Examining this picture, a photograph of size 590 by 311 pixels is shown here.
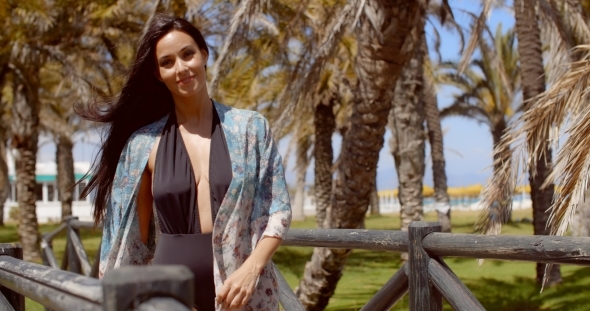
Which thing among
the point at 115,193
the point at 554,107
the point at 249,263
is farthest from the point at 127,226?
the point at 554,107

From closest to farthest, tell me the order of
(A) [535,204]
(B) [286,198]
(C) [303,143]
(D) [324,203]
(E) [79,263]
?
(B) [286,198]
(E) [79,263]
(A) [535,204]
(D) [324,203]
(C) [303,143]

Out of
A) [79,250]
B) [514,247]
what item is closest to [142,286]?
[514,247]

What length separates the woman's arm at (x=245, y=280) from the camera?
2.31 metres

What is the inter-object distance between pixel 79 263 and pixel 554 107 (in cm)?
483

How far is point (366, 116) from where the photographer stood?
7316mm

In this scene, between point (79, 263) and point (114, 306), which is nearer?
point (114, 306)

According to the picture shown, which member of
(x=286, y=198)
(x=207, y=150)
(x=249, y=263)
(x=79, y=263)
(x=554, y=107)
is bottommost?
(x=79, y=263)

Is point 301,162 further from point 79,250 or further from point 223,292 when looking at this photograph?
point 223,292

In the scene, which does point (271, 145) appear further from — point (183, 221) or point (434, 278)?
point (434, 278)

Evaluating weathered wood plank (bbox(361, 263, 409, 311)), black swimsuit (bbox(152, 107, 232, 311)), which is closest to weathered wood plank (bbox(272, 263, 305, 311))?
weathered wood plank (bbox(361, 263, 409, 311))

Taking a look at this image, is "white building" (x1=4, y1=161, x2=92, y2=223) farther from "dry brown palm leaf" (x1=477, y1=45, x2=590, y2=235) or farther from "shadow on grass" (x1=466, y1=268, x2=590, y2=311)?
"dry brown palm leaf" (x1=477, y1=45, x2=590, y2=235)

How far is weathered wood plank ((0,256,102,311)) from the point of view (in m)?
1.32

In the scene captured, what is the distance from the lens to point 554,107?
587 cm

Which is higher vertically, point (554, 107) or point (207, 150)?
point (554, 107)
